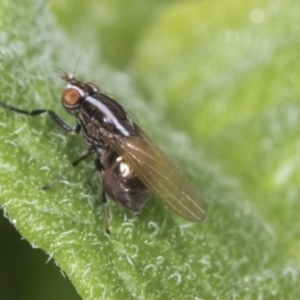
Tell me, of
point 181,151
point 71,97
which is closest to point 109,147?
point 71,97

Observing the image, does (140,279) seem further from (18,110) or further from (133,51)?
(133,51)

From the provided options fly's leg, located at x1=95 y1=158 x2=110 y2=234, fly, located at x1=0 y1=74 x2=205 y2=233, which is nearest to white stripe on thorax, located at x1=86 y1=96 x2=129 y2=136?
fly, located at x1=0 y1=74 x2=205 y2=233

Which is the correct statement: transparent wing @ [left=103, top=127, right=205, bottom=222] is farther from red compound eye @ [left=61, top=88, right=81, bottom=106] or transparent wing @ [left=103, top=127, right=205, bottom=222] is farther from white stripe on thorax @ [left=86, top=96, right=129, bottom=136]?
red compound eye @ [left=61, top=88, right=81, bottom=106]

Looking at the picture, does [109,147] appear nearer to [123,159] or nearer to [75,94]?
[123,159]

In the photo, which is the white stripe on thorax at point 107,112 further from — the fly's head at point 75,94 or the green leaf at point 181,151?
the green leaf at point 181,151

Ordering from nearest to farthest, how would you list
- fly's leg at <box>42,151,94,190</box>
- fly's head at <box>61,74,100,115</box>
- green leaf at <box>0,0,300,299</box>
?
1. green leaf at <box>0,0,300,299</box>
2. fly's leg at <box>42,151,94,190</box>
3. fly's head at <box>61,74,100,115</box>
